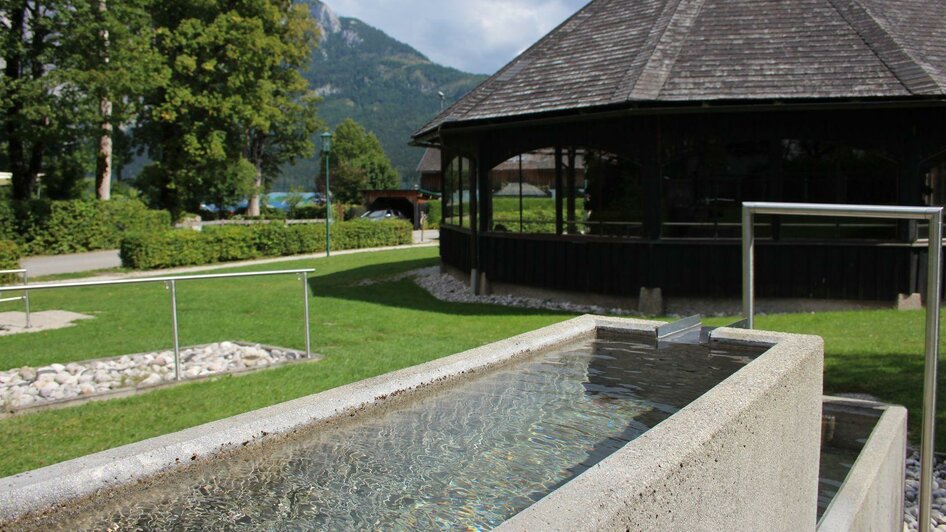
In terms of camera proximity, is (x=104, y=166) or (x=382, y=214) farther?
(x=382, y=214)

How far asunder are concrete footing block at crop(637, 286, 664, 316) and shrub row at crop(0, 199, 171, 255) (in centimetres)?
2231

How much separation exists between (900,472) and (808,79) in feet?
28.4

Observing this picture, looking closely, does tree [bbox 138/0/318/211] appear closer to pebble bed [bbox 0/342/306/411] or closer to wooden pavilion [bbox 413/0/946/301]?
wooden pavilion [bbox 413/0/946/301]

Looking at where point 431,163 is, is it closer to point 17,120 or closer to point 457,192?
point 17,120

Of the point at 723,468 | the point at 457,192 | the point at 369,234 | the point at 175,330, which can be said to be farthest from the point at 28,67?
the point at 723,468

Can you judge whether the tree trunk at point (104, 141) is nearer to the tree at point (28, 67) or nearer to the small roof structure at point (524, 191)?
the tree at point (28, 67)

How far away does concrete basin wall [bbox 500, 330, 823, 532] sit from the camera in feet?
7.86

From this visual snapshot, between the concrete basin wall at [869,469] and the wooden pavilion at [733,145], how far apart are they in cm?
706

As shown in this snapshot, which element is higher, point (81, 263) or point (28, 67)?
point (28, 67)

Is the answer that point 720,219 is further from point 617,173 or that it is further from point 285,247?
point 285,247

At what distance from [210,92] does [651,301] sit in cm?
3326

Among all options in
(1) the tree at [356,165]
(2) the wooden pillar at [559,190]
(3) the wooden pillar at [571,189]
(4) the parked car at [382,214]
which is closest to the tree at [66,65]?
(4) the parked car at [382,214]

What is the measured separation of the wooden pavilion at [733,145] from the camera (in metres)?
12.7

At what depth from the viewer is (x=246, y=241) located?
28.0 m
